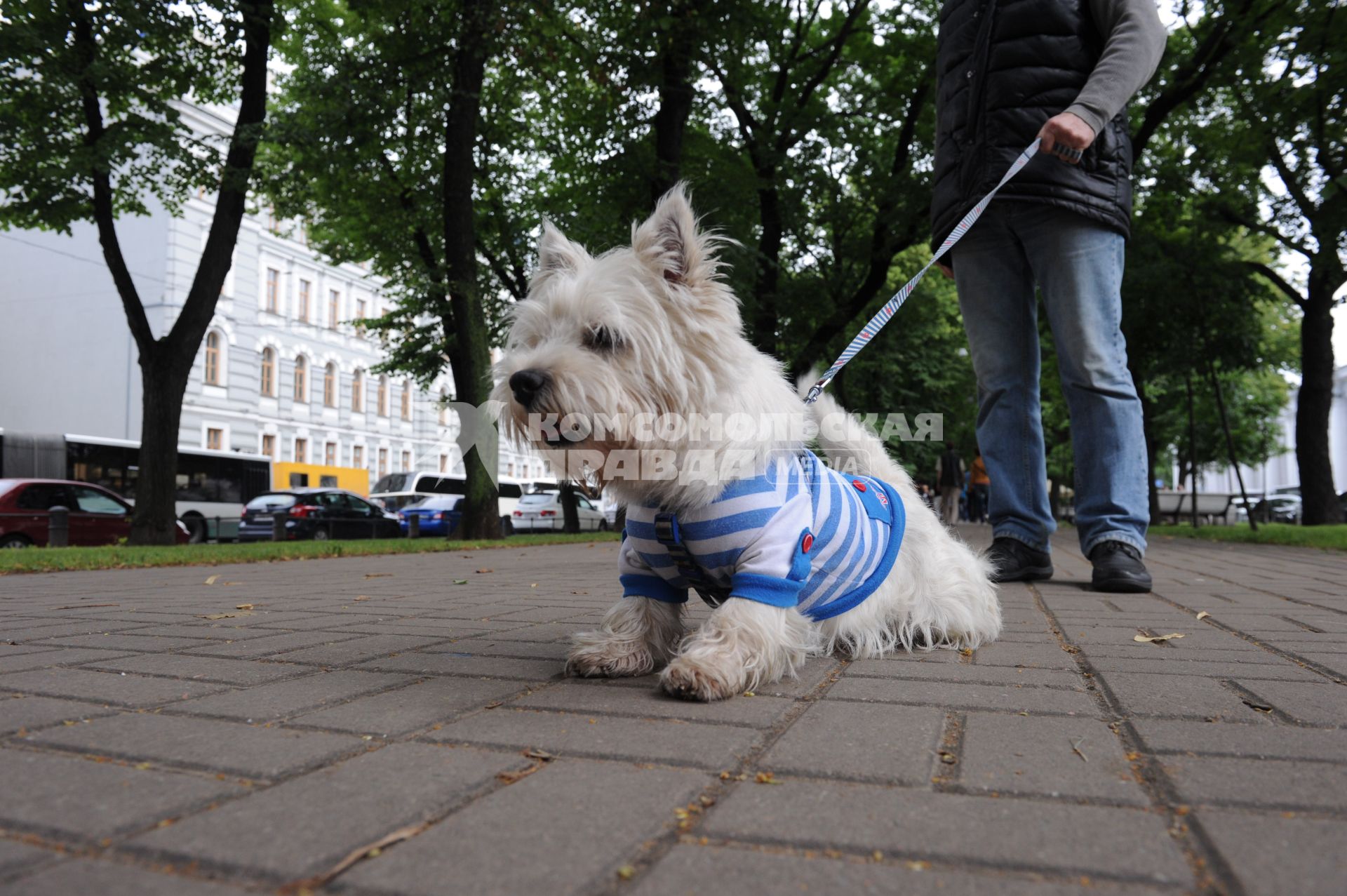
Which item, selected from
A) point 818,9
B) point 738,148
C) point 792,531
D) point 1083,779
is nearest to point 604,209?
point 738,148

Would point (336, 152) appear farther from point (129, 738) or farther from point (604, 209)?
point (129, 738)

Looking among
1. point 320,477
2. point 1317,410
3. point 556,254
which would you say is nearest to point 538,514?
point 320,477

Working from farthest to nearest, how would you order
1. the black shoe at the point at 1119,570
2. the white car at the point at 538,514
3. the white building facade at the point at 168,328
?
the white building facade at the point at 168,328 → the white car at the point at 538,514 → the black shoe at the point at 1119,570

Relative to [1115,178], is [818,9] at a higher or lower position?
higher

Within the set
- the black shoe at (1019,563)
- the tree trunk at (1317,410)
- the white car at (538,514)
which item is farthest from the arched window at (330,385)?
the black shoe at (1019,563)

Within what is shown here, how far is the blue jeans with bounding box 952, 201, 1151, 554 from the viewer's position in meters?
4.54

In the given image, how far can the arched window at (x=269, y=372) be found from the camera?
122 feet

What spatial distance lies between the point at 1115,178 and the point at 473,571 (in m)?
5.27

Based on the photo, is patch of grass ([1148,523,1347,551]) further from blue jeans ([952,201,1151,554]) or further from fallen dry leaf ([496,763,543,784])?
fallen dry leaf ([496,763,543,784])

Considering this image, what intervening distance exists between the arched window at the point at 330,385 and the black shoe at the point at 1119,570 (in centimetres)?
4011

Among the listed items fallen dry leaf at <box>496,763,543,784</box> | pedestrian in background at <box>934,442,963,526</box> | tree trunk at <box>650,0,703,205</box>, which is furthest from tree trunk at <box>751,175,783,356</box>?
fallen dry leaf at <box>496,763,543,784</box>

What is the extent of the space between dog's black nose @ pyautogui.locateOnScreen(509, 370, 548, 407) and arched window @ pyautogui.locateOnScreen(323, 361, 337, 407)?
41.1m

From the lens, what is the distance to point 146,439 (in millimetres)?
11758

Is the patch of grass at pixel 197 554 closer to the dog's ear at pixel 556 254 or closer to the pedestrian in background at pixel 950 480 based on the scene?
the dog's ear at pixel 556 254
